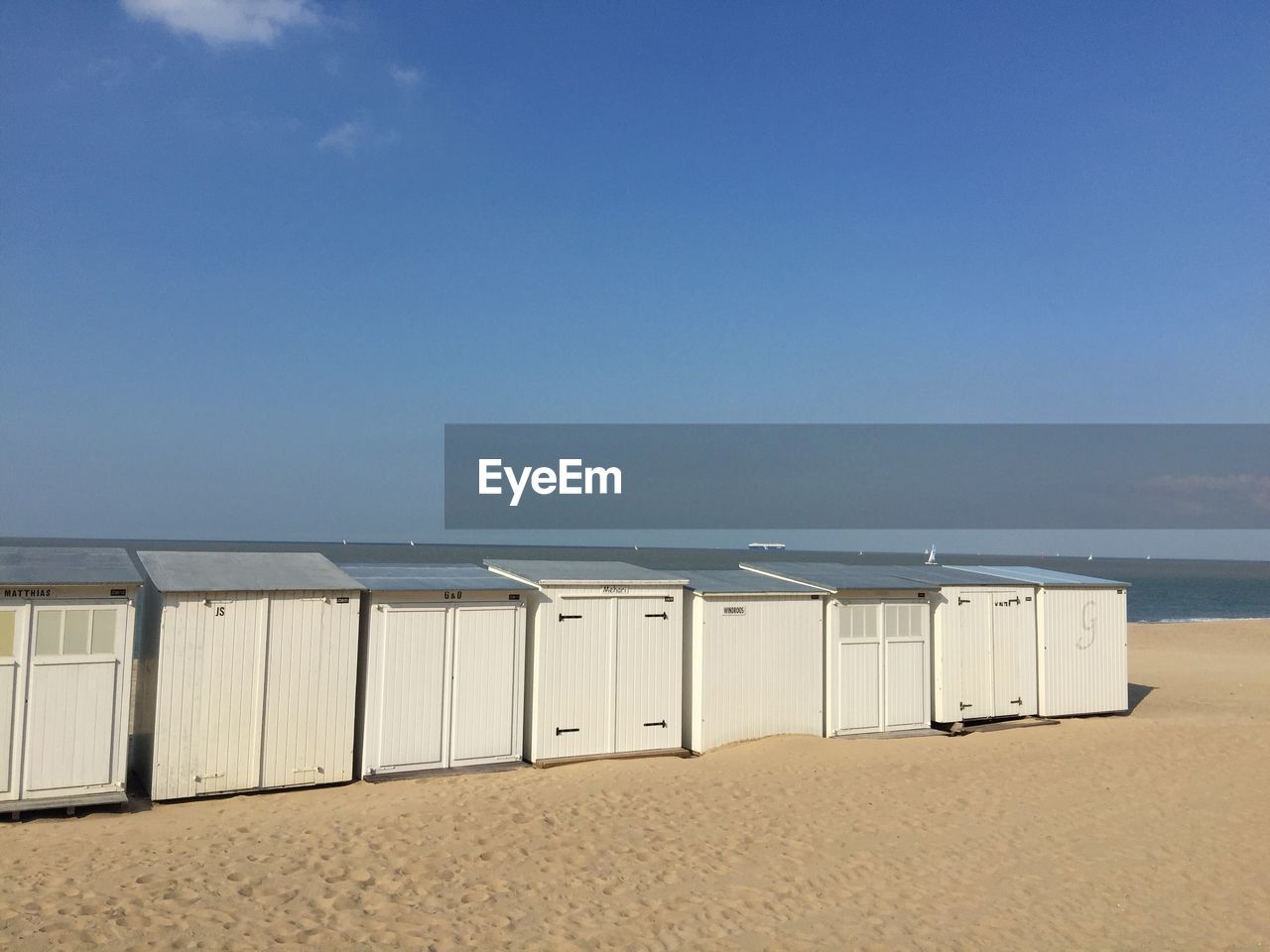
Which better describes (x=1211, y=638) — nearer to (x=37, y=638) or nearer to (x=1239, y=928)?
(x=1239, y=928)

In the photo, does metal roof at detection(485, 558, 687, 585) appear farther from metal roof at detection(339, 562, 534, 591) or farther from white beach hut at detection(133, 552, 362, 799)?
white beach hut at detection(133, 552, 362, 799)

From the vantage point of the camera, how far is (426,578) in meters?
12.7

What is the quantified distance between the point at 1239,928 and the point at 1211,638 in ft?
107

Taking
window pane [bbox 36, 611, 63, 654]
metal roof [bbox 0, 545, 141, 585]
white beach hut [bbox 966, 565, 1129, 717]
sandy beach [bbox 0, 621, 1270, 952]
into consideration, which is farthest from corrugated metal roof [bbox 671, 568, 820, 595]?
window pane [bbox 36, 611, 63, 654]

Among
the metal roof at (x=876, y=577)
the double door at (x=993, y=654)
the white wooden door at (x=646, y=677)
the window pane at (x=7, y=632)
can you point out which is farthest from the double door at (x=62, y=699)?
the double door at (x=993, y=654)

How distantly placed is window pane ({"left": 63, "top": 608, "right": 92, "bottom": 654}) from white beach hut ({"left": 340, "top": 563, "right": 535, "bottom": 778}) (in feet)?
9.96

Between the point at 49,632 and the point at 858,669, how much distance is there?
1106 cm

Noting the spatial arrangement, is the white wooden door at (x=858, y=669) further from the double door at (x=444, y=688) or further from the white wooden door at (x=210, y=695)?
the white wooden door at (x=210, y=695)

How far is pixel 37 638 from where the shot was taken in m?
9.78

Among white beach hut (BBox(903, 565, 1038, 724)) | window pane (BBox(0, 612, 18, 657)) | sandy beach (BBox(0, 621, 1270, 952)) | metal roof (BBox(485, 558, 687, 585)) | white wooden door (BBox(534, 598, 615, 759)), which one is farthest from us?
white beach hut (BBox(903, 565, 1038, 724))

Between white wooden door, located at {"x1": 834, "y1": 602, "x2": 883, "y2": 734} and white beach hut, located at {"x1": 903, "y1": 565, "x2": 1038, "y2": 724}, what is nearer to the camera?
white wooden door, located at {"x1": 834, "y1": 602, "x2": 883, "y2": 734}

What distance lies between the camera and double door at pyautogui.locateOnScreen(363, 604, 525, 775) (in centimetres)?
1144

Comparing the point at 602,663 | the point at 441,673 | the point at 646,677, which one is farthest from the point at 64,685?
the point at 646,677

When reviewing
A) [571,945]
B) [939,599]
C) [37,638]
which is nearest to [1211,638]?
[939,599]
